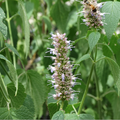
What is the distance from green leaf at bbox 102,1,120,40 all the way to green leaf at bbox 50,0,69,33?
0.33m

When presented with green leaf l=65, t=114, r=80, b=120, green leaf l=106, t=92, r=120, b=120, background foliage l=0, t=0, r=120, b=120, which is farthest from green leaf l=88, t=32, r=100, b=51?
green leaf l=106, t=92, r=120, b=120

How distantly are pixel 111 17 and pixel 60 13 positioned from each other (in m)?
0.39

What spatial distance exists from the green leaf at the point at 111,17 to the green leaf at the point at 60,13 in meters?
0.33

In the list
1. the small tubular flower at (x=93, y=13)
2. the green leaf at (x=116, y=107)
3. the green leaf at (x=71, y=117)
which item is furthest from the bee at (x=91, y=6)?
the green leaf at (x=116, y=107)

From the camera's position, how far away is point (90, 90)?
1.06 meters

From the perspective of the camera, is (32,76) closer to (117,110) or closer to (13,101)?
(13,101)

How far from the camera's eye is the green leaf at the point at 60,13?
75 cm

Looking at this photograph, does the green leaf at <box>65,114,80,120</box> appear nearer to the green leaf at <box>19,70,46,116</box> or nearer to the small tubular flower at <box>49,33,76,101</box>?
the small tubular flower at <box>49,33,76,101</box>

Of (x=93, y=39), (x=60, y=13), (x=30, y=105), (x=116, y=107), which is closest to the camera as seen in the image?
(x=93, y=39)

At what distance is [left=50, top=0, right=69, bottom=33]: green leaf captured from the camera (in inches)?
29.7

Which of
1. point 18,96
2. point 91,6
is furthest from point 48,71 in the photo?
point 91,6

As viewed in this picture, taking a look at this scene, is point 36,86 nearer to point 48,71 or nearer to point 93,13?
point 48,71

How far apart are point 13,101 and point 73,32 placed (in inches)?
21.5

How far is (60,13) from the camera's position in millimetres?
768
